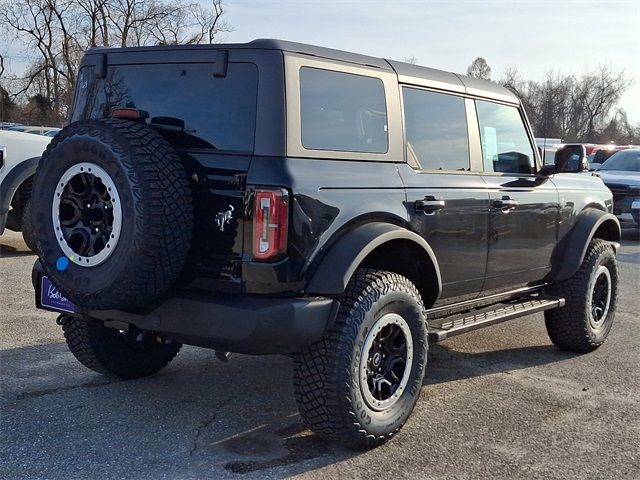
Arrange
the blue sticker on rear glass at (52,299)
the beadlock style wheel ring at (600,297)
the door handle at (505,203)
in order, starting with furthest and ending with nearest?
the beadlock style wheel ring at (600,297)
the door handle at (505,203)
the blue sticker on rear glass at (52,299)

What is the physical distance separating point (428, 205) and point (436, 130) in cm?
62

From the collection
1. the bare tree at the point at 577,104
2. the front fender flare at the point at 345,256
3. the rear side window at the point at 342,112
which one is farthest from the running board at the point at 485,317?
the bare tree at the point at 577,104

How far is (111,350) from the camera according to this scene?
4309 millimetres

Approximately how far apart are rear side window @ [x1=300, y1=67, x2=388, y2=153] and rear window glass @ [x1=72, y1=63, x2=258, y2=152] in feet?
0.93

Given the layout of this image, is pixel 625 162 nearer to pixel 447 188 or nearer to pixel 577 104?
pixel 447 188

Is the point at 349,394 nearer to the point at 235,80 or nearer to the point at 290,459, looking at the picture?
the point at 290,459

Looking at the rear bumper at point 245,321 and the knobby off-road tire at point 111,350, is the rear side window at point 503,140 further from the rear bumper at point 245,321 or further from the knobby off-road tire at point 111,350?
the knobby off-road tire at point 111,350

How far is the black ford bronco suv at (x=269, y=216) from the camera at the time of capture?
3.12 meters

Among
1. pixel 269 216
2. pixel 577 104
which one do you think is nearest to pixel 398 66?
pixel 269 216

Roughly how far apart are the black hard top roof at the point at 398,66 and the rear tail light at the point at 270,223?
0.74 metres

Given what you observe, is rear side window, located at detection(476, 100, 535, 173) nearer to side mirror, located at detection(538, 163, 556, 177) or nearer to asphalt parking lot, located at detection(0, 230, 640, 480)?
side mirror, located at detection(538, 163, 556, 177)

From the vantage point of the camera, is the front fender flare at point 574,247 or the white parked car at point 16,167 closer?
the front fender flare at point 574,247

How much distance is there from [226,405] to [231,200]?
1453 millimetres

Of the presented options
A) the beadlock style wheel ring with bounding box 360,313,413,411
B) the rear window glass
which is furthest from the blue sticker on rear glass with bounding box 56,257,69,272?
the beadlock style wheel ring with bounding box 360,313,413,411
